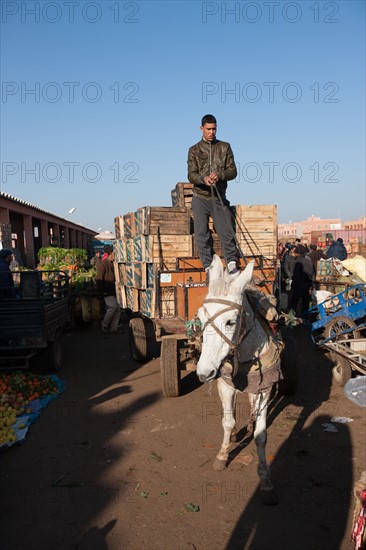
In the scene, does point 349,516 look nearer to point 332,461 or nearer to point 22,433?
point 332,461

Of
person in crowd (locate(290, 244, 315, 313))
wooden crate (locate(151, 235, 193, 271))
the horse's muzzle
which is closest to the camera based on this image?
the horse's muzzle

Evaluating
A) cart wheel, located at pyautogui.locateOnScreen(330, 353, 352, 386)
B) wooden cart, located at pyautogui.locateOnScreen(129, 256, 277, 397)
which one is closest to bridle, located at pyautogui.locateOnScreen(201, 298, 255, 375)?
wooden cart, located at pyautogui.locateOnScreen(129, 256, 277, 397)

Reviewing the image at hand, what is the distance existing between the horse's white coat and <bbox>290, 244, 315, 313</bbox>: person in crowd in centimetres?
805

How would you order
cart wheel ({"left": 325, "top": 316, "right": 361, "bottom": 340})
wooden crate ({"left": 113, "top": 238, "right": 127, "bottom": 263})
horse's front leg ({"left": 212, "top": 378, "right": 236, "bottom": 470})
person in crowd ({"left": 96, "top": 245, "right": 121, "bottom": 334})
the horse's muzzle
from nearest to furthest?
the horse's muzzle < horse's front leg ({"left": 212, "top": 378, "right": 236, "bottom": 470}) < cart wheel ({"left": 325, "top": 316, "right": 361, "bottom": 340}) < wooden crate ({"left": 113, "top": 238, "right": 127, "bottom": 263}) < person in crowd ({"left": 96, "top": 245, "right": 121, "bottom": 334})

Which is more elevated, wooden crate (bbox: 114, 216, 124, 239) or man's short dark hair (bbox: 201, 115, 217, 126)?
man's short dark hair (bbox: 201, 115, 217, 126)

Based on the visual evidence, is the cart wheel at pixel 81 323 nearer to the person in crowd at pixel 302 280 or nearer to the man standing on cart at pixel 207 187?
the person in crowd at pixel 302 280

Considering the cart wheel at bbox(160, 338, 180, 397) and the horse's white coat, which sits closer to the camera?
the horse's white coat

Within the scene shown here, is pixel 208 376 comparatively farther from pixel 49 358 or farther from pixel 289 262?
pixel 289 262

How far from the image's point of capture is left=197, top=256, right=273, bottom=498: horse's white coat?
316 centimetres

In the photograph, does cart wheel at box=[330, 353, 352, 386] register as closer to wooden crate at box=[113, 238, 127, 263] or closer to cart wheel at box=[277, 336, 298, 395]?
cart wheel at box=[277, 336, 298, 395]

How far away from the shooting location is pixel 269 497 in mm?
3832

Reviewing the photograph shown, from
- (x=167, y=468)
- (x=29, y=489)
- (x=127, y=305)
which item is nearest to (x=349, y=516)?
(x=167, y=468)

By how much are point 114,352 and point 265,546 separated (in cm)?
710

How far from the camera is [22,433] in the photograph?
5.31m
